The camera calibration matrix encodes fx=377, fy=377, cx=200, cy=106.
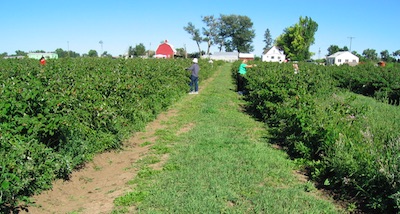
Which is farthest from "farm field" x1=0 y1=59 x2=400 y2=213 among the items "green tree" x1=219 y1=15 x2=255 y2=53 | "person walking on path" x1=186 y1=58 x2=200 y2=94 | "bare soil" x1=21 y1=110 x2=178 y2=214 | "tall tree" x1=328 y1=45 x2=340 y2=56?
"tall tree" x1=328 y1=45 x2=340 y2=56

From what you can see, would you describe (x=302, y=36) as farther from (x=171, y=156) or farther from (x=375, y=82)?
(x=171, y=156)

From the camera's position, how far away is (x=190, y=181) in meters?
5.12

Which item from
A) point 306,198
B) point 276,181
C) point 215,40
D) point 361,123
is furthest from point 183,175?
point 215,40

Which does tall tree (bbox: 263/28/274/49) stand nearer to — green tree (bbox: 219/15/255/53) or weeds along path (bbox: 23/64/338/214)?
green tree (bbox: 219/15/255/53)

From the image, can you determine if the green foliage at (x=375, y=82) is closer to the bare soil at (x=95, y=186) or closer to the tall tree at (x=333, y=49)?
the bare soil at (x=95, y=186)

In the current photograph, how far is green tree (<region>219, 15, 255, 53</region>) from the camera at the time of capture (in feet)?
404

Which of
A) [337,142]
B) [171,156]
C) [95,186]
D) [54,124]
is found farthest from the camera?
[171,156]

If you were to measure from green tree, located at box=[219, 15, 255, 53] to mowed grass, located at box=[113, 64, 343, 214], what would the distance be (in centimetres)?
11836

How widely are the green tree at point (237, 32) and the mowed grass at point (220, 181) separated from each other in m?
118

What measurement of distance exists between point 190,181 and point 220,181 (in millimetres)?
407

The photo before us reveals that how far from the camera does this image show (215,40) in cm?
12219

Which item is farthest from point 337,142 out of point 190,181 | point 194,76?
point 194,76

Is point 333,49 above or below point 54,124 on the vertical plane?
above

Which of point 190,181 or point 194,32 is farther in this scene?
point 194,32
